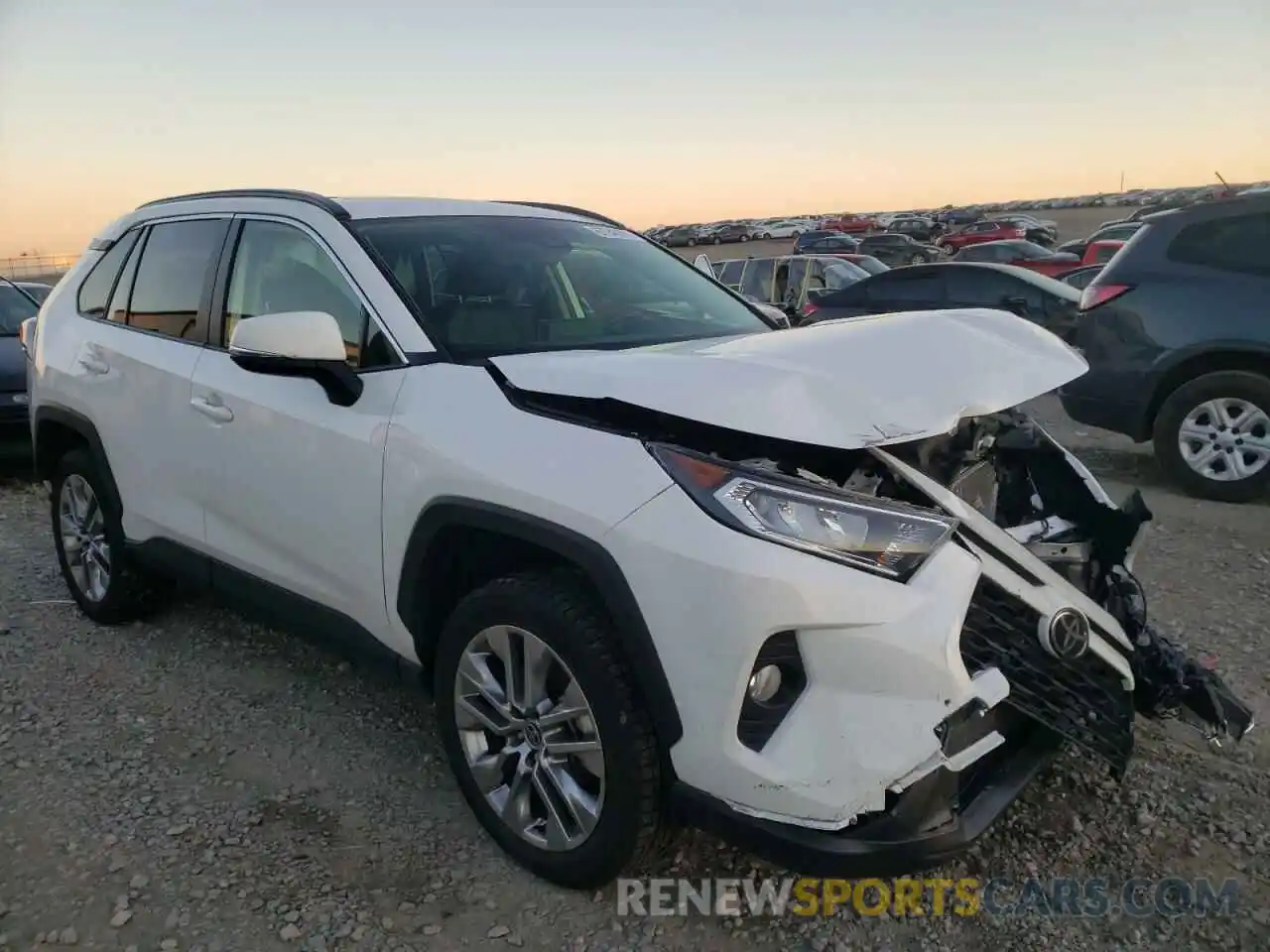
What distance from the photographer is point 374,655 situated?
118 inches

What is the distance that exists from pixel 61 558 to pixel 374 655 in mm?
2549

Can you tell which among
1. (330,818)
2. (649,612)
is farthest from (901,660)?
(330,818)

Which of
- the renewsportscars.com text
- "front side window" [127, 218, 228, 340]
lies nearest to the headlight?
the renewsportscars.com text

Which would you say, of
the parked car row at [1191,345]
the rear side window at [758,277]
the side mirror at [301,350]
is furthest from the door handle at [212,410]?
the rear side window at [758,277]

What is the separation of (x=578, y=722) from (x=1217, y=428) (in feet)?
17.3

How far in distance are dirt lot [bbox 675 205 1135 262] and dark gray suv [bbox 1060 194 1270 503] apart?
31.5m

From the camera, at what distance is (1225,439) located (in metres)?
6.04

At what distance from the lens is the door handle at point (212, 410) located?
3.29 metres

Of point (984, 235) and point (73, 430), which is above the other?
point (984, 235)

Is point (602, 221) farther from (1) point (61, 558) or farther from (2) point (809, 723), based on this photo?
(1) point (61, 558)

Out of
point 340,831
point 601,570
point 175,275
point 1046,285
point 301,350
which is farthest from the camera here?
point 1046,285

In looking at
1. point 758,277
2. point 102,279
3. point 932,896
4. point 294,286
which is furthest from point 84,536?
point 758,277

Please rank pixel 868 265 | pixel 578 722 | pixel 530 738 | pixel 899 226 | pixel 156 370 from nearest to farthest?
pixel 578 722
pixel 530 738
pixel 156 370
pixel 868 265
pixel 899 226

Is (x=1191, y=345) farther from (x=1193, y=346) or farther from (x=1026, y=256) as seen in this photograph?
(x=1026, y=256)
